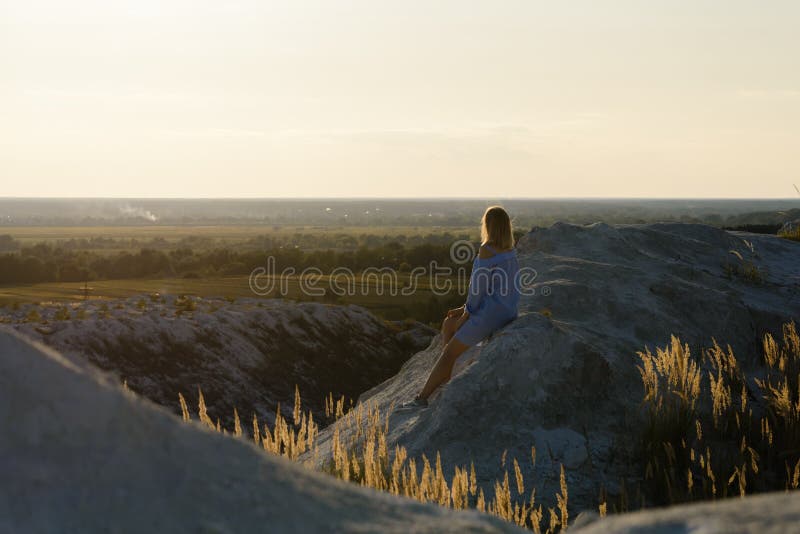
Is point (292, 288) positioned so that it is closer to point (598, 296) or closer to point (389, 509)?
point (598, 296)

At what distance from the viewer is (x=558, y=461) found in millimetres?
5855

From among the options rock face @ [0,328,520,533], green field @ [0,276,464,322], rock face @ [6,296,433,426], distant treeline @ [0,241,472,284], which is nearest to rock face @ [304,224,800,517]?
rock face @ [0,328,520,533]

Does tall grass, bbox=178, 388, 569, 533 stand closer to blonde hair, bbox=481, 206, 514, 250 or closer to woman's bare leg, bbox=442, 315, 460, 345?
woman's bare leg, bbox=442, 315, 460, 345

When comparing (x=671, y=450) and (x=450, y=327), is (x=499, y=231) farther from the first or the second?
(x=671, y=450)

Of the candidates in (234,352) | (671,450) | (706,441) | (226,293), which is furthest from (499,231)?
(226,293)

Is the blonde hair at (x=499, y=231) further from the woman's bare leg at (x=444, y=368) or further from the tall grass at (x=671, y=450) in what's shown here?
the tall grass at (x=671, y=450)

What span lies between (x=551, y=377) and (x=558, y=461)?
78cm

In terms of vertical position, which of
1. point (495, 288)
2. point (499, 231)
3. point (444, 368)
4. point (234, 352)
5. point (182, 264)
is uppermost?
point (499, 231)

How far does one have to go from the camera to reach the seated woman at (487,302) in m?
7.02

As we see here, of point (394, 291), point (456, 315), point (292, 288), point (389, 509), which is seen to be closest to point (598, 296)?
point (456, 315)

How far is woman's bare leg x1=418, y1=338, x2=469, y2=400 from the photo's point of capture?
276 inches

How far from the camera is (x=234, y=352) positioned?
13641 mm

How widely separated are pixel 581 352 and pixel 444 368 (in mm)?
1199

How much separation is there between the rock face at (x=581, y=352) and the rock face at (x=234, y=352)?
168 inches
